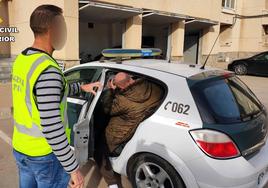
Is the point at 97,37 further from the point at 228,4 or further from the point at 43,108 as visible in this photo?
the point at 43,108

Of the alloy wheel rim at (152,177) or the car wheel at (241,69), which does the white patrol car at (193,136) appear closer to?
the alloy wheel rim at (152,177)

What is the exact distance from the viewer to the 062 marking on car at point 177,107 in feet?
8.27

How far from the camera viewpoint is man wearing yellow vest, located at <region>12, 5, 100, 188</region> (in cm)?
153

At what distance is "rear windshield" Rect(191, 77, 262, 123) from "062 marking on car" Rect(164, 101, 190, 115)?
12 cm

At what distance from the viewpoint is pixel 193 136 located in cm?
242

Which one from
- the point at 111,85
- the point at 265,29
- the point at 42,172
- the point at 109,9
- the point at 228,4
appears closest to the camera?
the point at 42,172

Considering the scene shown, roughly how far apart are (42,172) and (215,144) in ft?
4.84

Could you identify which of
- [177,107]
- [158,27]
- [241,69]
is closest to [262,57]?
[241,69]

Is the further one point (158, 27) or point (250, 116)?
point (158, 27)

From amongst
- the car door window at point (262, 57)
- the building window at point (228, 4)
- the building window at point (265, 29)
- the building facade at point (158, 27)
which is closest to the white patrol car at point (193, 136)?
the building facade at point (158, 27)

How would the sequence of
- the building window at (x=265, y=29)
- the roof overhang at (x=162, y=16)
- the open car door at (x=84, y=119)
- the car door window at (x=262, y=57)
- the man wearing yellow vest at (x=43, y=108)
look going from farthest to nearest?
1. the building window at (x=265, y=29)
2. the car door window at (x=262, y=57)
3. the roof overhang at (x=162, y=16)
4. the open car door at (x=84, y=119)
5. the man wearing yellow vest at (x=43, y=108)

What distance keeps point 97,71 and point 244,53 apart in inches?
823

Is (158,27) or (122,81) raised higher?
(158,27)

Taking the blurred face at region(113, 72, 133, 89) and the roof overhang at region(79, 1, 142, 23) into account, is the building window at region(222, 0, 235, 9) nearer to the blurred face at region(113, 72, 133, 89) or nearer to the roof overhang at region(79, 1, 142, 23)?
the roof overhang at region(79, 1, 142, 23)
